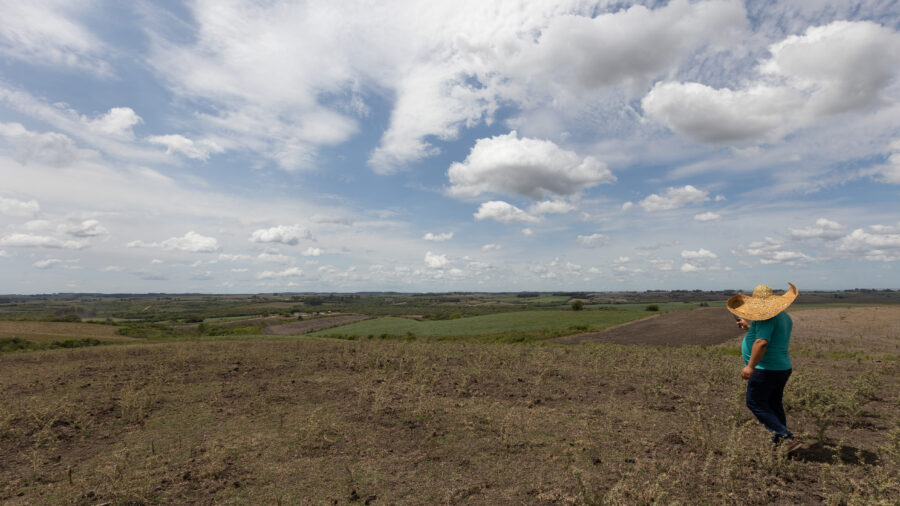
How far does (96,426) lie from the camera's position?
31.5ft

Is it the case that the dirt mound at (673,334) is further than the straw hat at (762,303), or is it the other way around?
the dirt mound at (673,334)

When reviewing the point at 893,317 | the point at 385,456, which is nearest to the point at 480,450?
the point at 385,456

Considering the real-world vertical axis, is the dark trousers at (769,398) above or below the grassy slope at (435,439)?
above

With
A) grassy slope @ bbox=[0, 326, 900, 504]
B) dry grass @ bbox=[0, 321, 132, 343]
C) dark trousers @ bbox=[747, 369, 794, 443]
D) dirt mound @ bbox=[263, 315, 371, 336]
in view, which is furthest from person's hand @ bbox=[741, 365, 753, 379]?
dirt mound @ bbox=[263, 315, 371, 336]

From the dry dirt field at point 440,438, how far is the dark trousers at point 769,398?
0.42 meters

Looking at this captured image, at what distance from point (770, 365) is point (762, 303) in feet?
3.45

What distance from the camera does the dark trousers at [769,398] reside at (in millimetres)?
6379

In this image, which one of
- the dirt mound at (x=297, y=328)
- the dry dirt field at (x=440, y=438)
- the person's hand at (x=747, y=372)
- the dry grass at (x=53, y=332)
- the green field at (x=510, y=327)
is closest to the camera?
the dry dirt field at (x=440, y=438)

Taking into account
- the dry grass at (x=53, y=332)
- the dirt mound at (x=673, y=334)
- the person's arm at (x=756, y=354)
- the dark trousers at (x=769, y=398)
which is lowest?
the dirt mound at (x=673, y=334)

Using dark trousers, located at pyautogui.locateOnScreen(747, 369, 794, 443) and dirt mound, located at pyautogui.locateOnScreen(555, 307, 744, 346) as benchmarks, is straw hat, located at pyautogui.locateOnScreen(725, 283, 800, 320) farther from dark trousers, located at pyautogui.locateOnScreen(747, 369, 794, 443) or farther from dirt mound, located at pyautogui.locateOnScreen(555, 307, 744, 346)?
dirt mound, located at pyautogui.locateOnScreen(555, 307, 744, 346)

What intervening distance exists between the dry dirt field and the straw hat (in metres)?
2.03

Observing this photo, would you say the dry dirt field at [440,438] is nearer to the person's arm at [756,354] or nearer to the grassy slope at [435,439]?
the grassy slope at [435,439]

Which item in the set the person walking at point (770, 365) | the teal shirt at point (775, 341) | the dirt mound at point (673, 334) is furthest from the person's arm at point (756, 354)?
the dirt mound at point (673, 334)

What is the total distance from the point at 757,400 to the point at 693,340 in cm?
3295
